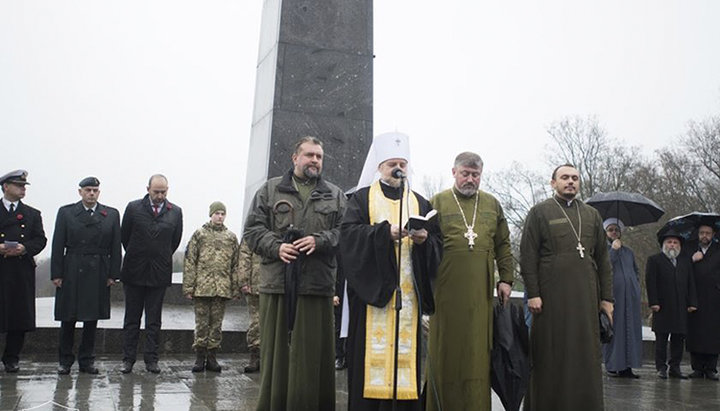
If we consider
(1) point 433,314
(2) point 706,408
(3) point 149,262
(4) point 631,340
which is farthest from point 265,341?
(4) point 631,340

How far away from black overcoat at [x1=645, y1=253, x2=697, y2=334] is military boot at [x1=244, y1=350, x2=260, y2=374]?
5.10 m

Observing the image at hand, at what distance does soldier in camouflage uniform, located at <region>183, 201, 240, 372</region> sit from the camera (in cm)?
770

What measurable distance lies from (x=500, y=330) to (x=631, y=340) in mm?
4052

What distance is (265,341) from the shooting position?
16.4 feet

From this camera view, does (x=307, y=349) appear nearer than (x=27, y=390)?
Yes

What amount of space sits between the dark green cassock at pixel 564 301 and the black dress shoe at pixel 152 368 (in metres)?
3.68

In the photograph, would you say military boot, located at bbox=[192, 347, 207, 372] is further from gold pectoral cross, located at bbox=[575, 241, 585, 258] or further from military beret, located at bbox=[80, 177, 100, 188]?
gold pectoral cross, located at bbox=[575, 241, 585, 258]

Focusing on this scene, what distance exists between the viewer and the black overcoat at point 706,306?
914 cm

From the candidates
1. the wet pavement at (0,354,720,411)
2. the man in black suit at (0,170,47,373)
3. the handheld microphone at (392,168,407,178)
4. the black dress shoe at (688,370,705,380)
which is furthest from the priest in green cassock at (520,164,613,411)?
the man in black suit at (0,170,47,373)

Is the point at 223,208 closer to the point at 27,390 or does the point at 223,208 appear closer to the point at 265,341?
the point at 27,390

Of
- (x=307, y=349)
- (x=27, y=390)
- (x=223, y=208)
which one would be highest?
(x=223, y=208)

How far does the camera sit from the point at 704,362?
30.0 ft

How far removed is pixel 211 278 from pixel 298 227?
10.0 ft

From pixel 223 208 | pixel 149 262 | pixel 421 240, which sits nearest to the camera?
pixel 421 240
